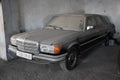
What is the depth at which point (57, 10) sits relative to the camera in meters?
6.20

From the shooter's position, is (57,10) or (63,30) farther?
(57,10)

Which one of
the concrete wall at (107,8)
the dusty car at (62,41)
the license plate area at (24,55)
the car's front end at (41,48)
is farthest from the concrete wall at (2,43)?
the concrete wall at (107,8)

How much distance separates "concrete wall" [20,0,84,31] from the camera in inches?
201

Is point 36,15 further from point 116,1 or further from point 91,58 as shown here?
point 116,1

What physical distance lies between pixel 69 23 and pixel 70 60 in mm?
1250

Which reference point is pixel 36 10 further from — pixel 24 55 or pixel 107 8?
pixel 107 8

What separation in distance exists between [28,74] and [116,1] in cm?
551

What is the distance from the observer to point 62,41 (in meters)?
3.54

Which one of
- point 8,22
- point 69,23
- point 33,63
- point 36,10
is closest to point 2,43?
point 8,22

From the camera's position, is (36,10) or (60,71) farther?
(36,10)

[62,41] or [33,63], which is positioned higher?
[62,41]

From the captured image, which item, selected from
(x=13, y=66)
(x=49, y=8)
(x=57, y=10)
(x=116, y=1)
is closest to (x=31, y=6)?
(x=49, y=8)

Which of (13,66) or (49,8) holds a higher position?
(49,8)

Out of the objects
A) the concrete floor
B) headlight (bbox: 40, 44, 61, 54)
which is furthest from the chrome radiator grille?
the concrete floor
